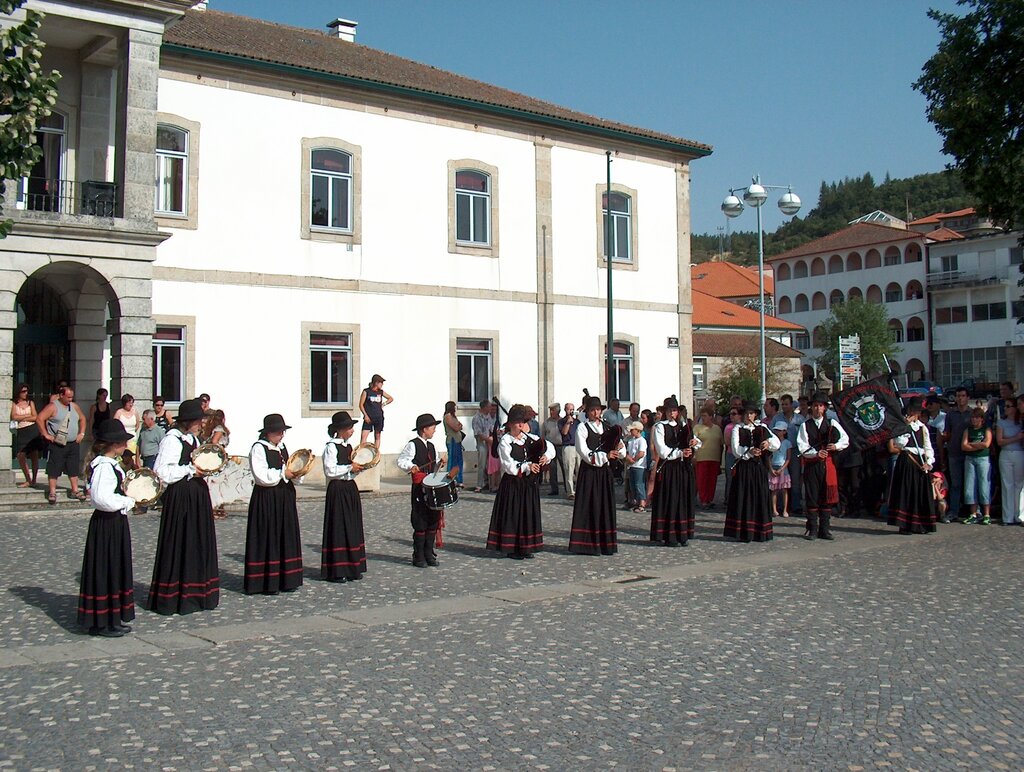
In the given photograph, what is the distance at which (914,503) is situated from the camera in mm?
15406

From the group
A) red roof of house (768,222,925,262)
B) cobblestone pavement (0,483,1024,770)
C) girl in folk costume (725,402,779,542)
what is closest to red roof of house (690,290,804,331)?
red roof of house (768,222,925,262)

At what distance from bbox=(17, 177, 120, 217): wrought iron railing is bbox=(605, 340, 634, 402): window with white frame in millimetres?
13687

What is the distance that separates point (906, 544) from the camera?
14.5 metres

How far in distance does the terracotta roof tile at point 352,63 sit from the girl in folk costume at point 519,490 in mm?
12765

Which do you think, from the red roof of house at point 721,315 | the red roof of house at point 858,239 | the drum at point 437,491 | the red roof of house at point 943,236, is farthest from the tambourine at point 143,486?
the red roof of house at point 858,239

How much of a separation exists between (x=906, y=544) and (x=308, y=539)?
7.99 metres

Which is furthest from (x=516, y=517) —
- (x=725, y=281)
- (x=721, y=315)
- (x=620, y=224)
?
(x=725, y=281)

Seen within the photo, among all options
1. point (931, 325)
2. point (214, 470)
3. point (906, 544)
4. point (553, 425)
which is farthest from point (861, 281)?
point (214, 470)

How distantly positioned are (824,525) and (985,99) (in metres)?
8.59

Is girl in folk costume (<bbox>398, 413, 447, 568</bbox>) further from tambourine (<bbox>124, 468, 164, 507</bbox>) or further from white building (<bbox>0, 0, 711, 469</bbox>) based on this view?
white building (<bbox>0, 0, 711, 469</bbox>)

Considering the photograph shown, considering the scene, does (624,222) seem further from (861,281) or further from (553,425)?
(861,281)

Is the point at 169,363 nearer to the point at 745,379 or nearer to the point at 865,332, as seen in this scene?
the point at 745,379

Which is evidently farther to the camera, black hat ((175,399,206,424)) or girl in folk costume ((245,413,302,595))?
girl in folk costume ((245,413,302,595))

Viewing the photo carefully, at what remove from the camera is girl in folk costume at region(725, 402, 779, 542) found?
14.6 meters
